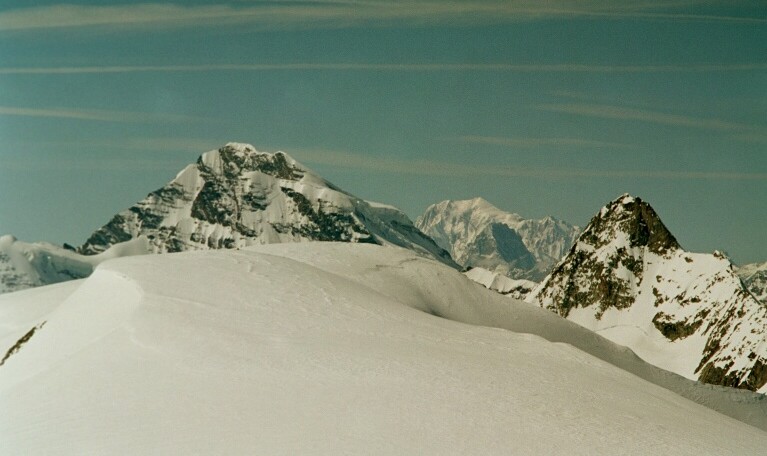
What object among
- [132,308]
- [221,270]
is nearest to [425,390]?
[132,308]

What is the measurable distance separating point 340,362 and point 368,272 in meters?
35.2

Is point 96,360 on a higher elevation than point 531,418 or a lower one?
lower

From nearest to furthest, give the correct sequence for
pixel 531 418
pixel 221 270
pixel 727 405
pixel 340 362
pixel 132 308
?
pixel 531 418
pixel 340 362
pixel 132 308
pixel 221 270
pixel 727 405

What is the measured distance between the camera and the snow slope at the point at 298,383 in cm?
2373

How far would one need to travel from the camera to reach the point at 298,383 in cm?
2805

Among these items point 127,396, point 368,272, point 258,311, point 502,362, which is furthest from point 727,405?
point 127,396

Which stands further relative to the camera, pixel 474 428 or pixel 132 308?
pixel 132 308

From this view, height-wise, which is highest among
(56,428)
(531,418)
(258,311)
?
(531,418)

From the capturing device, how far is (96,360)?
1220 inches

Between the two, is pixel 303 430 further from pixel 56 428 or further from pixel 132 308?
pixel 132 308

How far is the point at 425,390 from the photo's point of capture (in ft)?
90.9

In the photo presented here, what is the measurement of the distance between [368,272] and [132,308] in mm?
29738

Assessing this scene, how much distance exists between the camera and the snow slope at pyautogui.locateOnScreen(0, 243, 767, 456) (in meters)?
23.7

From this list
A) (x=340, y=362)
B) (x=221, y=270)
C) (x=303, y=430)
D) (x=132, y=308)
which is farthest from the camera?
(x=221, y=270)
